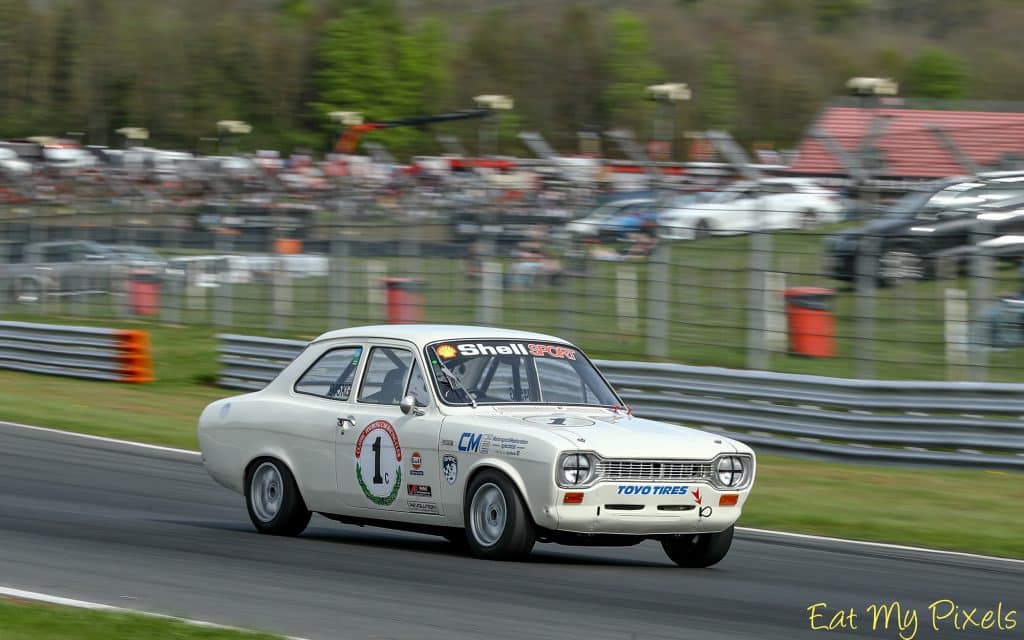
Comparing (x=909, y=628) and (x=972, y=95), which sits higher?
(x=972, y=95)

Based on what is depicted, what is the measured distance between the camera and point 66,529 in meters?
9.33

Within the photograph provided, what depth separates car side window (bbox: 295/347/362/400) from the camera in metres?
9.41

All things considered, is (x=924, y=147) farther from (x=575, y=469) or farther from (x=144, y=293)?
(x=144, y=293)

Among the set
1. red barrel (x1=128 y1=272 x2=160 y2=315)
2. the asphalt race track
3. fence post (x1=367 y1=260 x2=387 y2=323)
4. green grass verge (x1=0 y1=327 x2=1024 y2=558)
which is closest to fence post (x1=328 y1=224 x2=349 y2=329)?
fence post (x1=367 y1=260 x2=387 y2=323)

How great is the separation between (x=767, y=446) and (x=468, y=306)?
6461 mm

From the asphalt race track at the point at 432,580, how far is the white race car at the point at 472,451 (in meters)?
0.24

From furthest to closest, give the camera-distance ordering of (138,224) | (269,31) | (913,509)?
(269,31) < (138,224) < (913,509)

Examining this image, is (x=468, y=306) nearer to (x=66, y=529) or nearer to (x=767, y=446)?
(x=767, y=446)

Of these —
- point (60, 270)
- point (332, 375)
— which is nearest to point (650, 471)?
point (332, 375)

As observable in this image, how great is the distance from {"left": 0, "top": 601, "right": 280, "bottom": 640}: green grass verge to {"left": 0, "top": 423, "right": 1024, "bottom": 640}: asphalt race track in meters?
0.32

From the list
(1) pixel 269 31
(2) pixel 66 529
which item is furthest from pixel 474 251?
(1) pixel 269 31

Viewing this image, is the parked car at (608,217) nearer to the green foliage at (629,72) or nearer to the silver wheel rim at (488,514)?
the silver wheel rim at (488,514)

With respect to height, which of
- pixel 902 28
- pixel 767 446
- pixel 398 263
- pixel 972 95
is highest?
pixel 902 28

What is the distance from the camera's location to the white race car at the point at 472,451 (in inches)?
314
